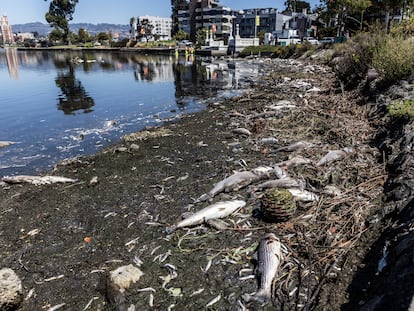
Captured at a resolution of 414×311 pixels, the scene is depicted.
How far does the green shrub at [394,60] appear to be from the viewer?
42.7ft

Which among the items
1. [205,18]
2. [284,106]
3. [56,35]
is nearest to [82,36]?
[56,35]

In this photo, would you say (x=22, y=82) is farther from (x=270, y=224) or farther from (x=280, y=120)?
(x=270, y=224)

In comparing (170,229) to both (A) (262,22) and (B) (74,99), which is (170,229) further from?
(A) (262,22)

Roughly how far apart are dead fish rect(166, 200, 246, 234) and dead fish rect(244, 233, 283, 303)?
4.07 ft

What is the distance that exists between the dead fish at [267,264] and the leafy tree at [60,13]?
520ft

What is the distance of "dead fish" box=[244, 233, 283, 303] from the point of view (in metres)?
4.33

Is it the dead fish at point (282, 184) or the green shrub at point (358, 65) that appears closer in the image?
the dead fish at point (282, 184)

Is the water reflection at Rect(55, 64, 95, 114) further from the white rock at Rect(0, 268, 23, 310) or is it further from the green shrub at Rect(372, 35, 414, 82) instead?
the green shrub at Rect(372, 35, 414, 82)

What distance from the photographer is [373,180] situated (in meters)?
7.03

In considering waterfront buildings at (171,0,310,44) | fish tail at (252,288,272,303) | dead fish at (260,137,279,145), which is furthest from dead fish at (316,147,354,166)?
waterfront buildings at (171,0,310,44)

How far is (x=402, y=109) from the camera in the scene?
9.81 metres

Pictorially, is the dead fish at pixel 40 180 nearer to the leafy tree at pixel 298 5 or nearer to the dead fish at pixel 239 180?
the dead fish at pixel 239 180

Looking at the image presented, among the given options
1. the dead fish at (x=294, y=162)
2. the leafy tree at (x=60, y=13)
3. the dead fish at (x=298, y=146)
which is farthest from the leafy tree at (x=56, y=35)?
the dead fish at (x=294, y=162)

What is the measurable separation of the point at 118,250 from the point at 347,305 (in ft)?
13.1
